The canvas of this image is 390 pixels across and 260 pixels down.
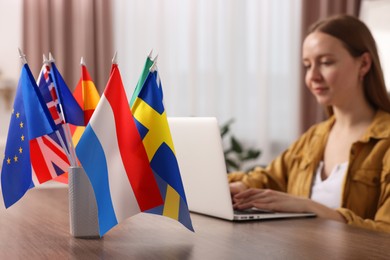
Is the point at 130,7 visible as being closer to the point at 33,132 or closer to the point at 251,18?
the point at 251,18

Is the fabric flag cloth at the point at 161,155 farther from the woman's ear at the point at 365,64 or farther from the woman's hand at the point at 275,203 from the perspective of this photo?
the woman's ear at the point at 365,64

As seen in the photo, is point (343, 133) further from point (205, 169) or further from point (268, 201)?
point (205, 169)

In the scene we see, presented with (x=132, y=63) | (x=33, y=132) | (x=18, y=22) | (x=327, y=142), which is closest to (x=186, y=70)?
(x=132, y=63)

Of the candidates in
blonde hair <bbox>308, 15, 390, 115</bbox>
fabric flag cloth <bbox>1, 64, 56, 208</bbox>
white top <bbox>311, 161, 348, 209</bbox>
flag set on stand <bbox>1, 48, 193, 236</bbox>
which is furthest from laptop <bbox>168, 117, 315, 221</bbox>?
blonde hair <bbox>308, 15, 390, 115</bbox>

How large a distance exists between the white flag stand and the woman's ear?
1.38 metres

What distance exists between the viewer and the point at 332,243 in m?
1.33

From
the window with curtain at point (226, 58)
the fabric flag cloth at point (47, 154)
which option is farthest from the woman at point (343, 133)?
the window with curtain at point (226, 58)

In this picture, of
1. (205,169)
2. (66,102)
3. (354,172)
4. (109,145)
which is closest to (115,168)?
(109,145)

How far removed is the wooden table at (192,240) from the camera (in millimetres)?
1203

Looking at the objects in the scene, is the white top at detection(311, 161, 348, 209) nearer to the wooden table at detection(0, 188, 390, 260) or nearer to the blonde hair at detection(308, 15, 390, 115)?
the blonde hair at detection(308, 15, 390, 115)

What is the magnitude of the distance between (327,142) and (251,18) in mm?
2316

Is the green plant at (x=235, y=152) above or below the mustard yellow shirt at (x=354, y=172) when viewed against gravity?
below

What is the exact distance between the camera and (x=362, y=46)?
2385 mm

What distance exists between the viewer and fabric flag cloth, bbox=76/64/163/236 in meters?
1.23
